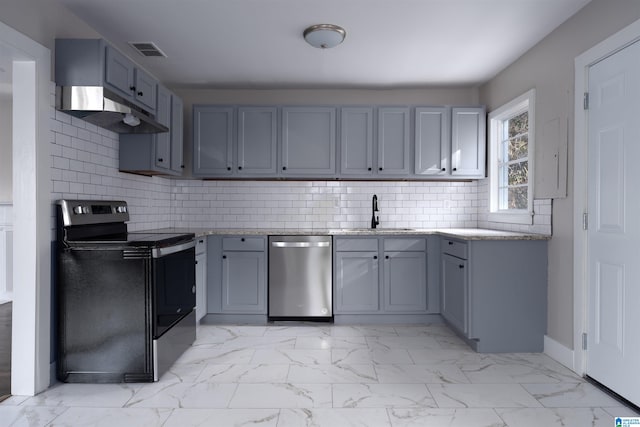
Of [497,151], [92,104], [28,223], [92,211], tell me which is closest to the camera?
[28,223]

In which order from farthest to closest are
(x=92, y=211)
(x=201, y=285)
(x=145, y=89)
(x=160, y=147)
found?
1. (x=201, y=285)
2. (x=160, y=147)
3. (x=145, y=89)
4. (x=92, y=211)

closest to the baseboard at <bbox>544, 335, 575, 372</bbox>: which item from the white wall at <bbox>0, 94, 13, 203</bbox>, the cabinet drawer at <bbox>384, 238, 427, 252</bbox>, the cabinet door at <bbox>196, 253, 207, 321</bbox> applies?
the cabinet drawer at <bbox>384, 238, 427, 252</bbox>

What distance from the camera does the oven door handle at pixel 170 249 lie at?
8.11ft

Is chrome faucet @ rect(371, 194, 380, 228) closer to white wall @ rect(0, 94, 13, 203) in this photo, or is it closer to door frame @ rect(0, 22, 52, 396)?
door frame @ rect(0, 22, 52, 396)

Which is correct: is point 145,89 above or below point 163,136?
above

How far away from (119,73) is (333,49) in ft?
5.49

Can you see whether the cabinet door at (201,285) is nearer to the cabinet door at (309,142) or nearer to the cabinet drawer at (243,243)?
the cabinet drawer at (243,243)

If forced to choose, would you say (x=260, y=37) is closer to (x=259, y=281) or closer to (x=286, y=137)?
(x=286, y=137)

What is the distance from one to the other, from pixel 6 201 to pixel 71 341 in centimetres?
329

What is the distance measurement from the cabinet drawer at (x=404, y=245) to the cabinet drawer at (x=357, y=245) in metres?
0.12

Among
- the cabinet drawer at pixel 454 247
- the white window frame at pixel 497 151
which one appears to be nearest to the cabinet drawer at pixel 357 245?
the cabinet drawer at pixel 454 247

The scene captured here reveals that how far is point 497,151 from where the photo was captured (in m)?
3.95

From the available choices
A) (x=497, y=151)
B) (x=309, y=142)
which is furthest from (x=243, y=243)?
(x=497, y=151)

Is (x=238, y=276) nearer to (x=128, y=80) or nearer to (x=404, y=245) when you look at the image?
(x=404, y=245)
